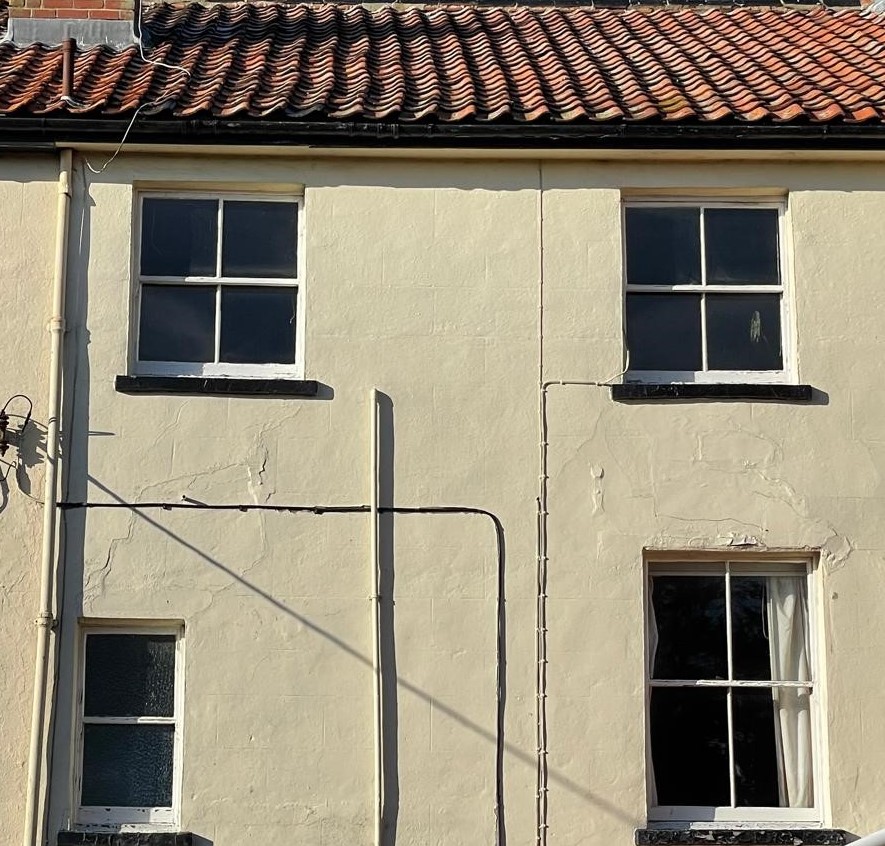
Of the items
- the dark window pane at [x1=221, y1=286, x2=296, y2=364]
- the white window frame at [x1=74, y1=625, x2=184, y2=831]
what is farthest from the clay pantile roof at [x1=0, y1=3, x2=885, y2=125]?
the white window frame at [x1=74, y1=625, x2=184, y2=831]

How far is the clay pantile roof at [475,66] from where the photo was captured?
1059cm

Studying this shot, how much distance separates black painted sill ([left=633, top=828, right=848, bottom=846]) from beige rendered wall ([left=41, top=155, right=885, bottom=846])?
0.12 metres

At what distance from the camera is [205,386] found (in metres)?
9.99

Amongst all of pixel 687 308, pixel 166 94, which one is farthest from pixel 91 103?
pixel 687 308

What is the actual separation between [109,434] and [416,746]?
2.95 m

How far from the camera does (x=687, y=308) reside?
34.4 ft

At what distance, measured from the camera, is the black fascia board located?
10359mm

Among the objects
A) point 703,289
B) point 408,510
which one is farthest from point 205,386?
point 703,289

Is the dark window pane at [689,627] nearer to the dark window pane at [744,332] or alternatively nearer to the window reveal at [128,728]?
the dark window pane at [744,332]

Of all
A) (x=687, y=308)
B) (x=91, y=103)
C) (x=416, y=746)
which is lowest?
(x=416, y=746)

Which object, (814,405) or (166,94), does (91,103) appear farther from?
(814,405)

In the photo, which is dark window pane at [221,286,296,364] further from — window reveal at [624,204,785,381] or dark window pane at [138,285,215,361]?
window reveal at [624,204,785,381]

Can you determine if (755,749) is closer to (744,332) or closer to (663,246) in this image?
(744,332)

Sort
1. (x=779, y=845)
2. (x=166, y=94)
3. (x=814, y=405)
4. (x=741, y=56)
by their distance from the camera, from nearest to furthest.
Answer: (x=779, y=845) → (x=814, y=405) → (x=166, y=94) → (x=741, y=56)
